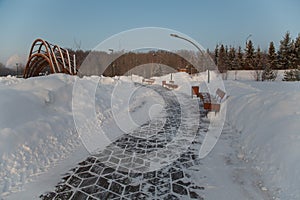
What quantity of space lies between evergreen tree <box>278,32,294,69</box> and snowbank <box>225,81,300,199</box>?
89.6ft

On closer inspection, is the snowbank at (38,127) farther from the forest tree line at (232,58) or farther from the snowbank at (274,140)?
the forest tree line at (232,58)

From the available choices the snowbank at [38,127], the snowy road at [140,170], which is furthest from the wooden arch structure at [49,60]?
the snowy road at [140,170]

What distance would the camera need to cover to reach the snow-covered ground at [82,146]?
3092mm

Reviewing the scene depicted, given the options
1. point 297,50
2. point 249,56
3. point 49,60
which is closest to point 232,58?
point 249,56

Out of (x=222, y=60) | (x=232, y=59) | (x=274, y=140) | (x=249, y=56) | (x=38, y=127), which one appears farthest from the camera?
(x=232, y=59)

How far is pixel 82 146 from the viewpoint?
16.0 feet

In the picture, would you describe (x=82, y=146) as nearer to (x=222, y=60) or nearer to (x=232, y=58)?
(x=222, y=60)

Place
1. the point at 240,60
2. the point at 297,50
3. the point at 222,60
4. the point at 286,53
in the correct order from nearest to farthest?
the point at 297,50 < the point at 286,53 < the point at 222,60 < the point at 240,60

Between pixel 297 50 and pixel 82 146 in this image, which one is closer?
pixel 82 146

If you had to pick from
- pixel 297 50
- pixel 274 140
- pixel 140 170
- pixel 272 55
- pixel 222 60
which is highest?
pixel 297 50

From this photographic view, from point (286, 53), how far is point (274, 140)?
30.8 metres

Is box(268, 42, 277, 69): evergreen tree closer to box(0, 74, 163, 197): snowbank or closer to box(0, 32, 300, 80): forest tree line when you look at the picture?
box(0, 32, 300, 80): forest tree line

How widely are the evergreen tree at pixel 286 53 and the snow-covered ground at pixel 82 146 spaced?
2728 centimetres

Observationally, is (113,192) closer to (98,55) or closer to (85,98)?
(85,98)
